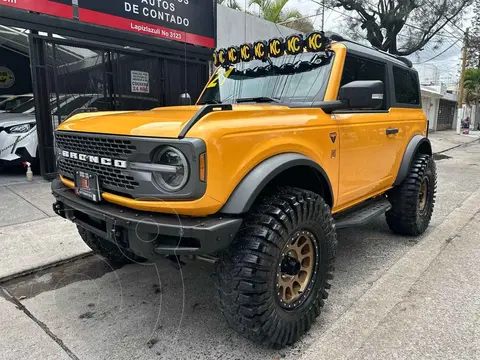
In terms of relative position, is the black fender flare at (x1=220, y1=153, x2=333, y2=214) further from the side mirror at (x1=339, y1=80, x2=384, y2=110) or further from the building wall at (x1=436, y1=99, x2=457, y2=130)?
the building wall at (x1=436, y1=99, x2=457, y2=130)

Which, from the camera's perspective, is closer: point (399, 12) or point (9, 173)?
point (9, 173)

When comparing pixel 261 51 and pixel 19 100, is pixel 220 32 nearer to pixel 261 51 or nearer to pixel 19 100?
pixel 19 100

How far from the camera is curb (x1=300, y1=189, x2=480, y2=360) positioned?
8.38 ft

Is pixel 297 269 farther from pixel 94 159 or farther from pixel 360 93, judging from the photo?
pixel 94 159

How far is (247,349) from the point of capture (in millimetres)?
2562

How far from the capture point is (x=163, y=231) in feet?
6.97

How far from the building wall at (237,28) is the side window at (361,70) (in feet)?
18.1

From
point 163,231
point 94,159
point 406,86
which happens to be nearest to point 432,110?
point 406,86

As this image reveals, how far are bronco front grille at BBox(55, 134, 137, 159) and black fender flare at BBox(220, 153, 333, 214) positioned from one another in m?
0.64

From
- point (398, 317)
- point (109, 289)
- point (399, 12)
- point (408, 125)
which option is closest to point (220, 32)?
point (408, 125)

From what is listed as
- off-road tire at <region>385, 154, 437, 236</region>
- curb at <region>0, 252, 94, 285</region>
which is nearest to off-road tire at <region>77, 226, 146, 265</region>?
curb at <region>0, 252, 94, 285</region>

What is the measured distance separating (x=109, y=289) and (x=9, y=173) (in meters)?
5.69

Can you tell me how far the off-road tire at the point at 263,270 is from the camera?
7.48ft

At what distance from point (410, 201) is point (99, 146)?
3388 millimetres
